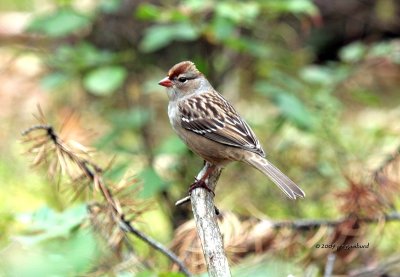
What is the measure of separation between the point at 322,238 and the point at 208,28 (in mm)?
1277

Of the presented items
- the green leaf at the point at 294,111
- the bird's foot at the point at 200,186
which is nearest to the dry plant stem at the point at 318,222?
the bird's foot at the point at 200,186

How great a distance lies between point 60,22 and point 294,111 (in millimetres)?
1494

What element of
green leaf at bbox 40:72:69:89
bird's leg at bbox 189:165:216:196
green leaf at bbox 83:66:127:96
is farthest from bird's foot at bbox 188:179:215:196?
green leaf at bbox 40:72:69:89

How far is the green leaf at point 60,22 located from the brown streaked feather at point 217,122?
97cm

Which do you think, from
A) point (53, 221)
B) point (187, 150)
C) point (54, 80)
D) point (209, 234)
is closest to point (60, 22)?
point (54, 80)

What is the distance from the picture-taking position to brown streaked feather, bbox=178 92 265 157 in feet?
10.2

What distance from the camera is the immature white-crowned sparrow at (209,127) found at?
300cm

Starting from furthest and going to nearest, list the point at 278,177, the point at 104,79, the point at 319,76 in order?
the point at 319,76 → the point at 104,79 → the point at 278,177

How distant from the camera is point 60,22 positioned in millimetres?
3916

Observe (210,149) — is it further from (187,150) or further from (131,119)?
(131,119)

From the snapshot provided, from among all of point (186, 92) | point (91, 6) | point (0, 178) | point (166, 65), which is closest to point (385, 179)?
point (186, 92)

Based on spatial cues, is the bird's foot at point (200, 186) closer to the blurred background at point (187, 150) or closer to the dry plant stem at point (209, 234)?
the dry plant stem at point (209, 234)

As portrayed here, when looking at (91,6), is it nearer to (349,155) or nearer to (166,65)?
(166,65)

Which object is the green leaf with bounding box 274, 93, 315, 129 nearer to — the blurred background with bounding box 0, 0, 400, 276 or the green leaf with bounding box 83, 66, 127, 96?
the blurred background with bounding box 0, 0, 400, 276
